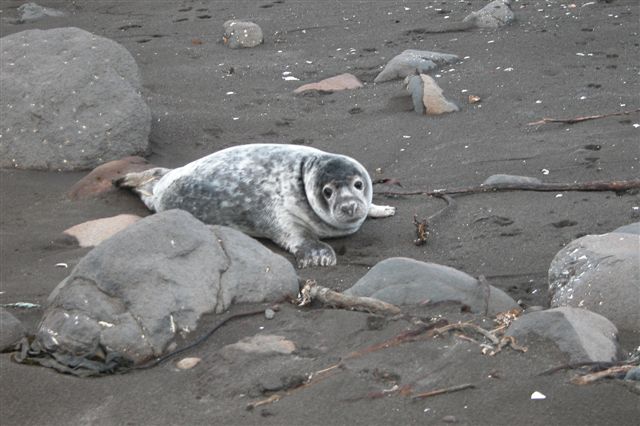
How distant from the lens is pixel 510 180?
20.9ft

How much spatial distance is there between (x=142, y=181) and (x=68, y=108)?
1.12 metres

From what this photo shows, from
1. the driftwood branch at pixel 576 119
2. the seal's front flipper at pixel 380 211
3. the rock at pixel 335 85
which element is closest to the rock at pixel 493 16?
the rock at pixel 335 85

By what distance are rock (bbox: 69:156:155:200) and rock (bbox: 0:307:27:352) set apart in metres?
2.55

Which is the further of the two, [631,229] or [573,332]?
[631,229]

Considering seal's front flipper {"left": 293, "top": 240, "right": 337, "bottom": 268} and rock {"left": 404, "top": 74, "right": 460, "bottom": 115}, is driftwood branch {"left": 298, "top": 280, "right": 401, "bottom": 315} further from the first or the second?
rock {"left": 404, "top": 74, "right": 460, "bottom": 115}

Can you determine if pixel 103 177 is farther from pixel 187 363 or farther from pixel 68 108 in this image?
pixel 187 363

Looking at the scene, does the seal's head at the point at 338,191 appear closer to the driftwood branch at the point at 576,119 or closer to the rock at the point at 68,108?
the driftwood branch at the point at 576,119

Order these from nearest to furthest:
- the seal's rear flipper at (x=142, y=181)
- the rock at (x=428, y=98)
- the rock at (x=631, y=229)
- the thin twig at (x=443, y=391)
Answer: the thin twig at (x=443, y=391)
the rock at (x=631, y=229)
the seal's rear flipper at (x=142, y=181)
the rock at (x=428, y=98)

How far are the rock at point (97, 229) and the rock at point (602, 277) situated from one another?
247 cm

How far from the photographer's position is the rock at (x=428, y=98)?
796 cm

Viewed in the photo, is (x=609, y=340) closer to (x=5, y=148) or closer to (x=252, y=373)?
(x=252, y=373)

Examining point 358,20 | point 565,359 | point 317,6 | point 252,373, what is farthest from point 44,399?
point 317,6

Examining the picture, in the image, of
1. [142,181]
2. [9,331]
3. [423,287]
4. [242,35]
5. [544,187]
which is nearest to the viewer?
[9,331]

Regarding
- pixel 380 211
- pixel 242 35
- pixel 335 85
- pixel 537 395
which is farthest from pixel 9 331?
pixel 242 35
